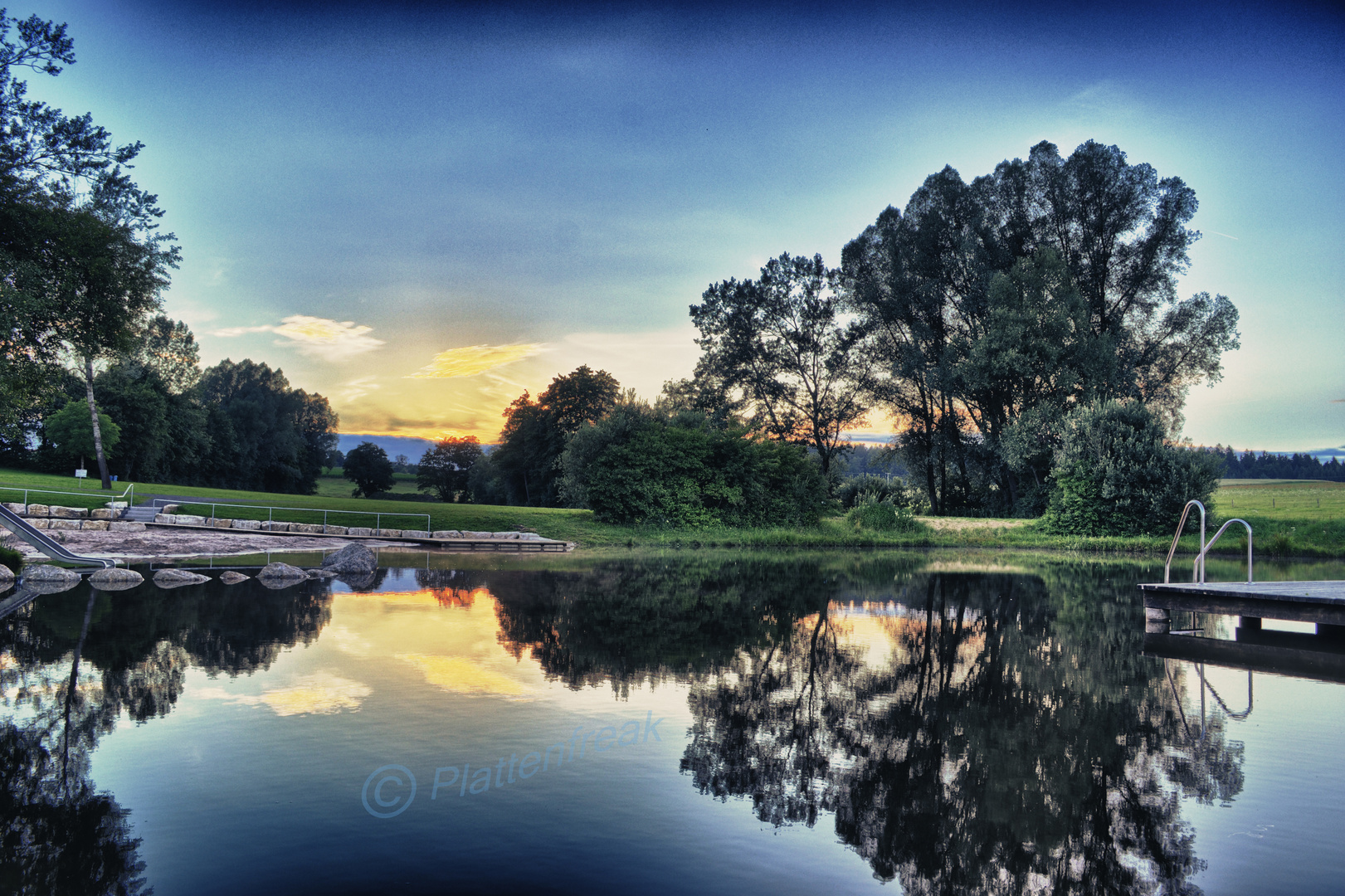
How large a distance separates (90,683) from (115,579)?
31.4 feet

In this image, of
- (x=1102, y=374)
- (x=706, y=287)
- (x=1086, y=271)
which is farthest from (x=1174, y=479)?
(x=706, y=287)

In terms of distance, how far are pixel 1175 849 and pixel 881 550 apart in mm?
26327

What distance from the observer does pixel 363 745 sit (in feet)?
21.9

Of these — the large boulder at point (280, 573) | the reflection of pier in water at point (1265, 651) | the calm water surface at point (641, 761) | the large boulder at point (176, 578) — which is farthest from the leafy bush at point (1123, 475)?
the large boulder at point (176, 578)

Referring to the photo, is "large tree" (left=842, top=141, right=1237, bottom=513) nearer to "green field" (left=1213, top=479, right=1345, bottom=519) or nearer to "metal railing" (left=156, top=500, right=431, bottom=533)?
"green field" (left=1213, top=479, right=1345, bottom=519)

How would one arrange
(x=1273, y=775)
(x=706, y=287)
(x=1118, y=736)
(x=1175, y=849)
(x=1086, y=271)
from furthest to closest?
(x=706, y=287) < (x=1086, y=271) < (x=1118, y=736) < (x=1273, y=775) < (x=1175, y=849)

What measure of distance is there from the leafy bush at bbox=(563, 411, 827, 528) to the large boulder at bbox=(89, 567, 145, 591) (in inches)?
686

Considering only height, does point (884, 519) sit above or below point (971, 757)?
above

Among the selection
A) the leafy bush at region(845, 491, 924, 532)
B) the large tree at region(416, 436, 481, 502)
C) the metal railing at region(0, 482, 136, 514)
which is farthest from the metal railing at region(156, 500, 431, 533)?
the large tree at region(416, 436, 481, 502)

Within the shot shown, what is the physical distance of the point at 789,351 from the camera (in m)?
49.5

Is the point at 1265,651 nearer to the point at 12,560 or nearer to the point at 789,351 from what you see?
the point at 12,560

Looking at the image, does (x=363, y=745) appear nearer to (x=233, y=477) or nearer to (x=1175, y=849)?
(x=1175, y=849)

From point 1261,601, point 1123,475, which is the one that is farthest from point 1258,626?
point 1123,475

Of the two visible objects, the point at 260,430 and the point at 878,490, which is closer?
the point at 878,490
